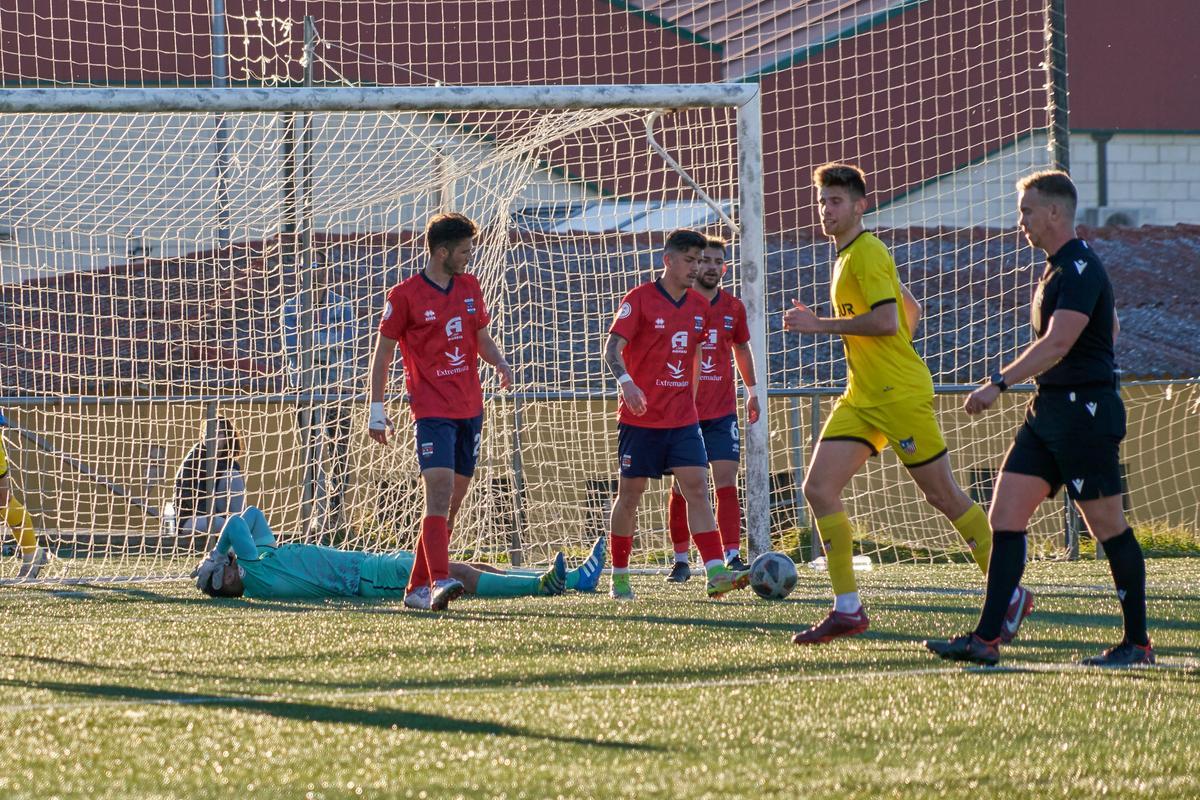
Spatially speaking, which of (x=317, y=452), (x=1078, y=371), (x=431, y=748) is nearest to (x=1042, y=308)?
Answer: (x=1078, y=371)

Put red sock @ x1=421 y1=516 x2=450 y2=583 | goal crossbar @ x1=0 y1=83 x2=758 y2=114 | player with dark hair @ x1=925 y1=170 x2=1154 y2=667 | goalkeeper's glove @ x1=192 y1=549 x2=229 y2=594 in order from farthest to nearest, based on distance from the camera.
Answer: goal crossbar @ x1=0 y1=83 x2=758 y2=114 → goalkeeper's glove @ x1=192 y1=549 x2=229 y2=594 → red sock @ x1=421 y1=516 x2=450 y2=583 → player with dark hair @ x1=925 y1=170 x2=1154 y2=667

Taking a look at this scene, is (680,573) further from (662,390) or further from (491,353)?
(491,353)

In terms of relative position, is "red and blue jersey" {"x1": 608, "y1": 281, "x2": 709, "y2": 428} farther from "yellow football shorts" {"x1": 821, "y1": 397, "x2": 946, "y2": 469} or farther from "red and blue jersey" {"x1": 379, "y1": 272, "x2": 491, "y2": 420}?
"yellow football shorts" {"x1": 821, "y1": 397, "x2": 946, "y2": 469}

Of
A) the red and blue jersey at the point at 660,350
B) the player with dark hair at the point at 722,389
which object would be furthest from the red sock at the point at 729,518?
the red and blue jersey at the point at 660,350

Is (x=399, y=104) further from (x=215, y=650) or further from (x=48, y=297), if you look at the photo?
(x=48, y=297)

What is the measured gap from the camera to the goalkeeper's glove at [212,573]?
8.44 m

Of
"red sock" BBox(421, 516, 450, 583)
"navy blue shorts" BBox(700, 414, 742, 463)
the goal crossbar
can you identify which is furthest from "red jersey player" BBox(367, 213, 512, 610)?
"navy blue shorts" BBox(700, 414, 742, 463)

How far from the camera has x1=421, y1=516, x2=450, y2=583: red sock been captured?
24.6 feet

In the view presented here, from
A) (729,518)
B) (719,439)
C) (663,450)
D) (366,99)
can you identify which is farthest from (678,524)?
(366,99)

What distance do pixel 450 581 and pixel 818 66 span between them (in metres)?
13.0

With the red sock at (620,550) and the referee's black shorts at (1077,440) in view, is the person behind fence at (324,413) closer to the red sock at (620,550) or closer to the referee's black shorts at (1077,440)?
the red sock at (620,550)

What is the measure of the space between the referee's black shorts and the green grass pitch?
2.01ft

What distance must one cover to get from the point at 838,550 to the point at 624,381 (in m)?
1.86

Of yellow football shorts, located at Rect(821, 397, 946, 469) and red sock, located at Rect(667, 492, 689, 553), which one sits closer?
yellow football shorts, located at Rect(821, 397, 946, 469)
